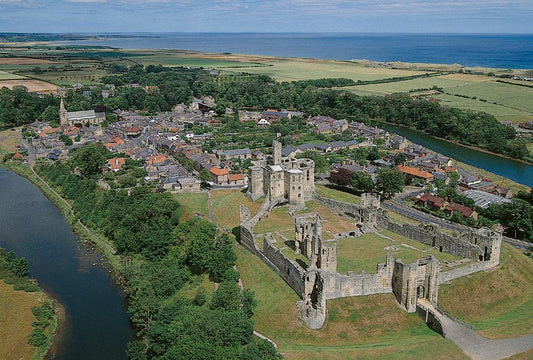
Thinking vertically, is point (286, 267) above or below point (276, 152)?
below

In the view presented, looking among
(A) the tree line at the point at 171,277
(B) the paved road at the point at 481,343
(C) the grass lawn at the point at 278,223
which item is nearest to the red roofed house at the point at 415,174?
(C) the grass lawn at the point at 278,223

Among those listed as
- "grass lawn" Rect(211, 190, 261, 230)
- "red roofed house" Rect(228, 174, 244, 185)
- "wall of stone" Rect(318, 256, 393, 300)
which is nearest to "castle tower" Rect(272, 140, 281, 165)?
"grass lawn" Rect(211, 190, 261, 230)

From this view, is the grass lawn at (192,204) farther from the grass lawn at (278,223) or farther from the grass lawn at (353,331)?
the grass lawn at (353,331)

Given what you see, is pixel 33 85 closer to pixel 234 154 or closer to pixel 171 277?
pixel 234 154

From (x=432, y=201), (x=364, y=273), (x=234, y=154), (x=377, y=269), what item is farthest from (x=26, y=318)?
(x=234, y=154)

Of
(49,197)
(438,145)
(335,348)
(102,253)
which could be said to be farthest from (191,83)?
(335,348)

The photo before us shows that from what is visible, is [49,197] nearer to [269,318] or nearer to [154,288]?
[154,288]
